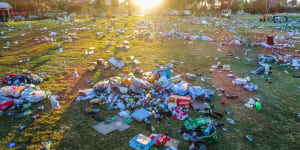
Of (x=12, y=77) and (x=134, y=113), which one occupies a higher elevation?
(x=12, y=77)

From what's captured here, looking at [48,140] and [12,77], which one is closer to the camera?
[48,140]

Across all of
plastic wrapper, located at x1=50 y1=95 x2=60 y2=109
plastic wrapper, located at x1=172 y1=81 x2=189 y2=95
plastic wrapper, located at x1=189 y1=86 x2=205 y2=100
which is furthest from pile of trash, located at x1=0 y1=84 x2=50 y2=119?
plastic wrapper, located at x1=189 y1=86 x2=205 y2=100

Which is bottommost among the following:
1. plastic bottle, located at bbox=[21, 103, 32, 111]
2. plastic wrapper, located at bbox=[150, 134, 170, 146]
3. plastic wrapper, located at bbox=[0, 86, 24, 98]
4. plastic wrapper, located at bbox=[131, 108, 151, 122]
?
plastic wrapper, located at bbox=[150, 134, 170, 146]

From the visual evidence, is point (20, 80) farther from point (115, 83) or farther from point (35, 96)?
point (115, 83)

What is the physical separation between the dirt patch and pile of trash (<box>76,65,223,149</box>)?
496 millimetres

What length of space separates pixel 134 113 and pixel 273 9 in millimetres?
37371

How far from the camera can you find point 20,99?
3367 mm

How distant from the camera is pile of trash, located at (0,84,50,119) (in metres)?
3.09

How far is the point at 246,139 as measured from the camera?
8.58 ft

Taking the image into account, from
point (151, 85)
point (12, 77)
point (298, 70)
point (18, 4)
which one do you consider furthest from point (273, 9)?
point (18, 4)

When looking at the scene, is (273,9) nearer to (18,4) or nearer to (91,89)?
(91,89)

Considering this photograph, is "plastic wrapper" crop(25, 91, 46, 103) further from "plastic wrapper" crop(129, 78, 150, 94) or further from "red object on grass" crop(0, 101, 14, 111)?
"plastic wrapper" crop(129, 78, 150, 94)

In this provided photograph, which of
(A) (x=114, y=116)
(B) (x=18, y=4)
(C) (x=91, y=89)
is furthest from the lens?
(B) (x=18, y=4)

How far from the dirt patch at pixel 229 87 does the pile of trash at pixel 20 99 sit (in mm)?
3848
